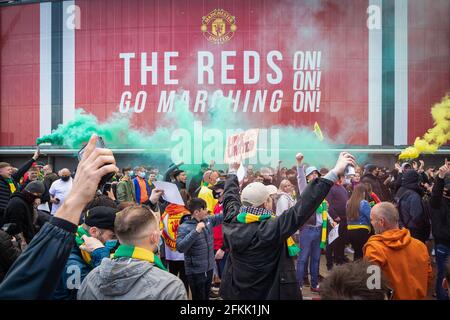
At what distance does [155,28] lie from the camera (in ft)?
68.1

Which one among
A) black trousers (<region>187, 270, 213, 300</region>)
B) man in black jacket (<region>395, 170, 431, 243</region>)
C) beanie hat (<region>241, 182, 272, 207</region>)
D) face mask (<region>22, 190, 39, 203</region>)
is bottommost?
black trousers (<region>187, 270, 213, 300</region>)

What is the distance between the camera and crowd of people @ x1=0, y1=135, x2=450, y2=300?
5.13 feet

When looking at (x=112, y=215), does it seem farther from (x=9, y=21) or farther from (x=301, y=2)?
(x=9, y=21)

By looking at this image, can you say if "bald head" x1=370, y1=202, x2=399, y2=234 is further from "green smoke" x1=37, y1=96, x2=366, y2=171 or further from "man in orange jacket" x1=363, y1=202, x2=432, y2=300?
"green smoke" x1=37, y1=96, x2=366, y2=171

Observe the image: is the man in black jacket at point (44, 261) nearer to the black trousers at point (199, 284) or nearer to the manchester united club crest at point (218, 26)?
the black trousers at point (199, 284)

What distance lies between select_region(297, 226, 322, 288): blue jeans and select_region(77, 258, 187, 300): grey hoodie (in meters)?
5.11

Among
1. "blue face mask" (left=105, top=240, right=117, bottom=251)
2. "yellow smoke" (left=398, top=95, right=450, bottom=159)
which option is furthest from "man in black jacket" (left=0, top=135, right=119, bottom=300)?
"yellow smoke" (left=398, top=95, right=450, bottom=159)

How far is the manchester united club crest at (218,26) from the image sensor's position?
20.5 meters

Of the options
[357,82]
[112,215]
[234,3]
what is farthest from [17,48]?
[112,215]

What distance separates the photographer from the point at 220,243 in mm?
6922

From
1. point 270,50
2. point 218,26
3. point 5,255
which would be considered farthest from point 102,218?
point 218,26

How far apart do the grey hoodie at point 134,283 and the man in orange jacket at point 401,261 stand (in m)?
1.68

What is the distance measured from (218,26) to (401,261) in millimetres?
18562

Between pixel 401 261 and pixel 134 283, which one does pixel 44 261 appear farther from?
pixel 401 261
